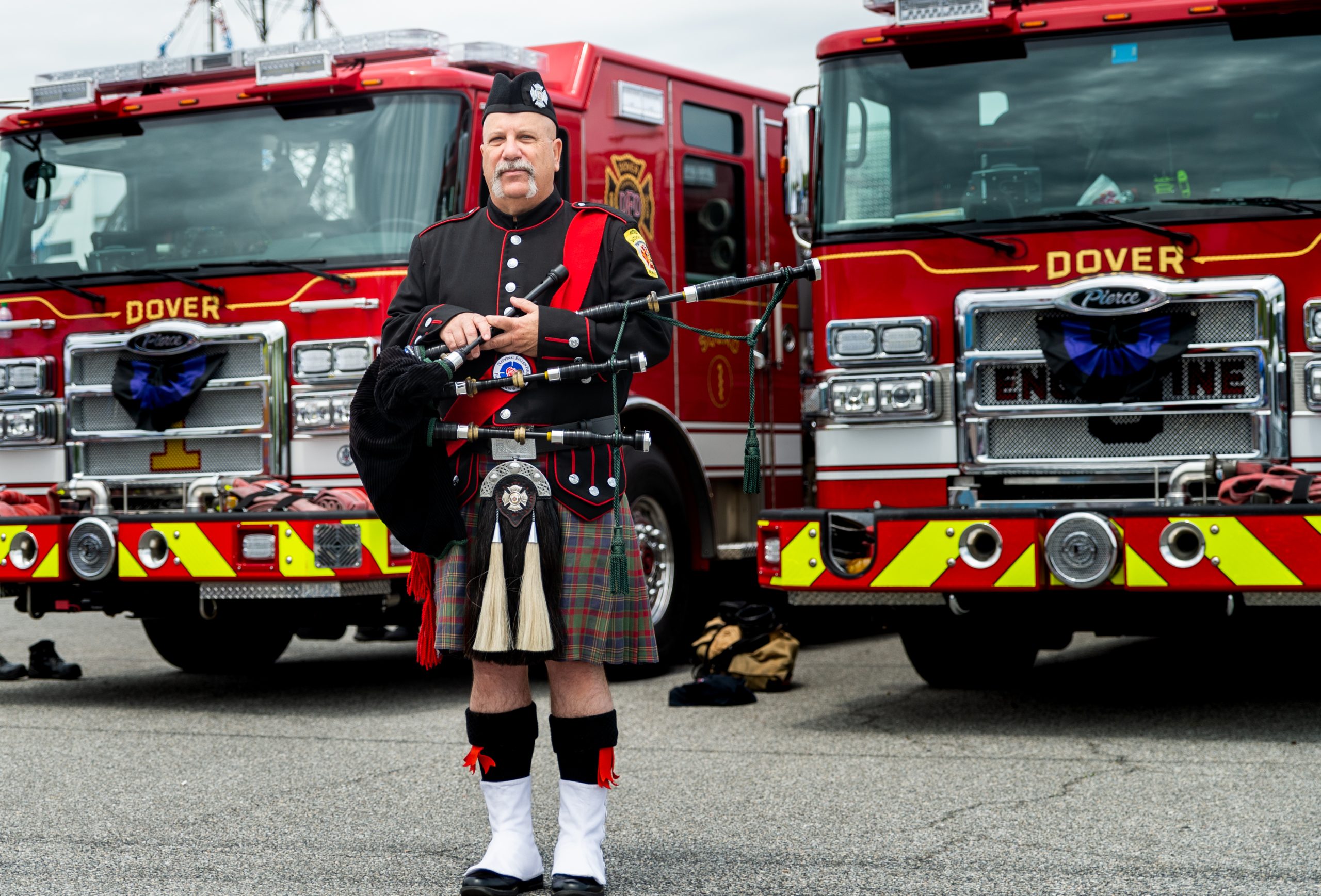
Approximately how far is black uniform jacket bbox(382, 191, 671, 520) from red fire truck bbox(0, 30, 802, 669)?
2.73 m

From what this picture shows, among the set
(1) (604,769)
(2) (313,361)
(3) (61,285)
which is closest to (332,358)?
(2) (313,361)

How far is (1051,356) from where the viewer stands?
22.0ft

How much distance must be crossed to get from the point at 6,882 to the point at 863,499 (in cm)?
365

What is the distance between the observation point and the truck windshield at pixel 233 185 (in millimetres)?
7594

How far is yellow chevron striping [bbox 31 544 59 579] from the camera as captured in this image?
24.6 feet

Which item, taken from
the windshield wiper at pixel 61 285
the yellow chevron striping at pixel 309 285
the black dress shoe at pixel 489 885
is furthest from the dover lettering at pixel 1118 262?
the windshield wiper at pixel 61 285

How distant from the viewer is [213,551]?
7.27 meters

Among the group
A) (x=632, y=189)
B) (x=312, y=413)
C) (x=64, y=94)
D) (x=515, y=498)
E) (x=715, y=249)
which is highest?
(x=64, y=94)

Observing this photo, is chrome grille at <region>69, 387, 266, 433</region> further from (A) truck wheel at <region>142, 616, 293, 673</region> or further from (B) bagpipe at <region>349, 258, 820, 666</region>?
(B) bagpipe at <region>349, 258, 820, 666</region>

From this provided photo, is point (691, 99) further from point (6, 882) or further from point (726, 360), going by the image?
point (6, 882)

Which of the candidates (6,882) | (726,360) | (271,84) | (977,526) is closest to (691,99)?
(726,360)

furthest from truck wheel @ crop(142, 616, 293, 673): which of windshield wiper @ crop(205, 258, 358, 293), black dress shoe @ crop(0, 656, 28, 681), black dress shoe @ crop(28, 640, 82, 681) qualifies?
windshield wiper @ crop(205, 258, 358, 293)

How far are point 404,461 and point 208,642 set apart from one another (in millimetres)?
5074

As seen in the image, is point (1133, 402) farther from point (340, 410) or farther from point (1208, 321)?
point (340, 410)
